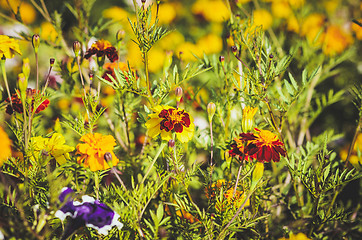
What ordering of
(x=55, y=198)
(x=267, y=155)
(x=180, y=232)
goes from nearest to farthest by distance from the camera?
(x=55, y=198), (x=267, y=155), (x=180, y=232)

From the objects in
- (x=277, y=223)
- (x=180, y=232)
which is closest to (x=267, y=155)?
(x=180, y=232)

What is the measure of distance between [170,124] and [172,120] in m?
0.01

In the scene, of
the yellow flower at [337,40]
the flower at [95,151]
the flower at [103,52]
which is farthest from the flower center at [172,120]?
the yellow flower at [337,40]

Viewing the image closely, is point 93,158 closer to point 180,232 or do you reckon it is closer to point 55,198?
point 55,198

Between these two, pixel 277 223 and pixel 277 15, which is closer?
pixel 277 223

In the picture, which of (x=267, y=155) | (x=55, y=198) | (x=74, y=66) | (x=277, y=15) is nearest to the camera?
(x=55, y=198)

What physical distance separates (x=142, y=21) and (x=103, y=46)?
0.20m

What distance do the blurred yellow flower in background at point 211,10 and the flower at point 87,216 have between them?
1585mm

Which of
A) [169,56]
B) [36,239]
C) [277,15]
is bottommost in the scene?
[36,239]

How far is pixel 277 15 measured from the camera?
171 centimetres

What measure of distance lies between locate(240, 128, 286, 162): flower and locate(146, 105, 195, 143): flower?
0.12 meters

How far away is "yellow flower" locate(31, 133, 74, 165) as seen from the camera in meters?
0.70

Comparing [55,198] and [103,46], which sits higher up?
[103,46]

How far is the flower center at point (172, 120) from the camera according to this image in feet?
2.14
